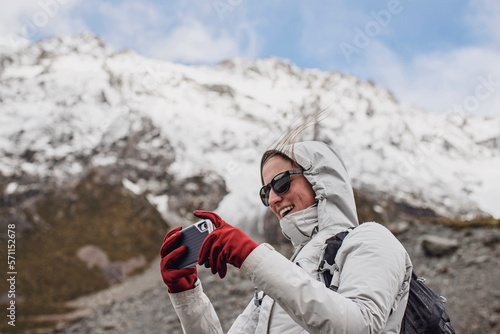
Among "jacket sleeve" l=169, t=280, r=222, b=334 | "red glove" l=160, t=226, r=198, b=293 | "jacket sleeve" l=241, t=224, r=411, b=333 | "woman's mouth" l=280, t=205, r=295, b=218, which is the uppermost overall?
"woman's mouth" l=280, t=205, r=295, b=218

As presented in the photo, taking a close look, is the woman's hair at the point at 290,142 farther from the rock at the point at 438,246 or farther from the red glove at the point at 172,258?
the rock at the point at 438,246

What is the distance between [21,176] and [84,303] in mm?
67973

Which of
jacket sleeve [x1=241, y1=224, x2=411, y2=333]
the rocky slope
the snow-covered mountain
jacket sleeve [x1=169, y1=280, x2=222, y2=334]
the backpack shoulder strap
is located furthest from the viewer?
the snow-covered mountain

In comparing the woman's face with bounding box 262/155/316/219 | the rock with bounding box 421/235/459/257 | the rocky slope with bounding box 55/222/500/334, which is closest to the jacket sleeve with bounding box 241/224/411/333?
the woman's face with bounding box 262/155/316/219

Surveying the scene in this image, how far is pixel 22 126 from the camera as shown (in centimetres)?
13925

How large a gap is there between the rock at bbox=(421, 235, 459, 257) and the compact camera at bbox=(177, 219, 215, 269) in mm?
22550

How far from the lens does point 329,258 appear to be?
264 cm

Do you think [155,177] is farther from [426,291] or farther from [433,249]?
[426,291]

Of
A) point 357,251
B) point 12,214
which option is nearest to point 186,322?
point 357,251

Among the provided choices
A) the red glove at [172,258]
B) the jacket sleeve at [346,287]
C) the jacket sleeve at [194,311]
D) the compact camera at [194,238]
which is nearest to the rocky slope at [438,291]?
the jacket sleeve at [194,311]

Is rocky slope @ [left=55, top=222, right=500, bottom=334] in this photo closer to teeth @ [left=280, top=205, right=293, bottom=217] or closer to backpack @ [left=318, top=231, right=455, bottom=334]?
backpack @ [left=318, top=231, right=455, bottom=334]

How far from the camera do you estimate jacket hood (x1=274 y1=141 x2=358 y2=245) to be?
3.03 meters

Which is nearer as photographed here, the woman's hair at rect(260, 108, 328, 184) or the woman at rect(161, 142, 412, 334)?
the woman at rect(161, 142, 412, 334)

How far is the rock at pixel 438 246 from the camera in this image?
21.8 m
